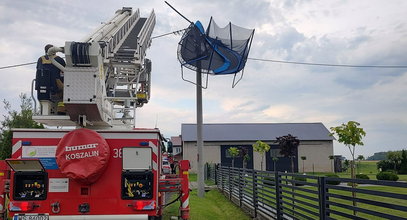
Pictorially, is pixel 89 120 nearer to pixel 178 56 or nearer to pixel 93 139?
pixel 93 139

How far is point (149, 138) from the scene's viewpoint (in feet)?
24.8

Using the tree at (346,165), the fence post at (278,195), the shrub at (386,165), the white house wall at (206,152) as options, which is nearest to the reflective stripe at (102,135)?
the fence post at (278,195)

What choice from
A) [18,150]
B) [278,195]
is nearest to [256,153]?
[278,195]

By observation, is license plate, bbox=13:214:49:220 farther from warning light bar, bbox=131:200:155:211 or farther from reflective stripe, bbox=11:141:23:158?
warning light bar, bbox=131:200:155:211

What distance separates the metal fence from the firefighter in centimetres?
535

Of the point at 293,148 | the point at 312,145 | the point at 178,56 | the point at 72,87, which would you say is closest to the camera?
the point at 72,87

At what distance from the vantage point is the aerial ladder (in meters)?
6.91

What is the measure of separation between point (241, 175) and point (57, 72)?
30.4 feet

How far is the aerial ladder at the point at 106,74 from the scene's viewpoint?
6.91m

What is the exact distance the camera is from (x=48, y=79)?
7.78 metres

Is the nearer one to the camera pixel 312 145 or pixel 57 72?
pixel 57 72

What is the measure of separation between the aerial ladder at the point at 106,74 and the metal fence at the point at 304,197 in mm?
4309

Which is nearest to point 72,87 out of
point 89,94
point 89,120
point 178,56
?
point 89,94

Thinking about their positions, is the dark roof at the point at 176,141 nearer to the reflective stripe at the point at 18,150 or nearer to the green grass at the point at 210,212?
the green grass at the point at 210,212
